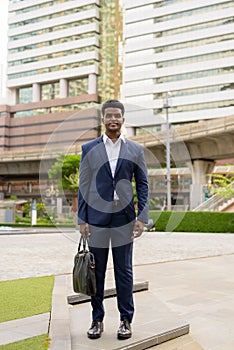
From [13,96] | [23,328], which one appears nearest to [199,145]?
[23,328]

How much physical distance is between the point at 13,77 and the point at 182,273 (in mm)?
97335

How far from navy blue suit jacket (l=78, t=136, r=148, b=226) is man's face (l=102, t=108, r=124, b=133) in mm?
150

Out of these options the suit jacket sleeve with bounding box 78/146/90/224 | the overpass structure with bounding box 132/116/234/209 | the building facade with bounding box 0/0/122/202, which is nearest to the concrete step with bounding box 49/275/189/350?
the suit jacket sleeve with bounding box 78/146/90/224

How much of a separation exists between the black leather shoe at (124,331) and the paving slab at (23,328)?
780 mm

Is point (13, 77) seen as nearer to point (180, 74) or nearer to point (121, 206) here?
point (180, 74)

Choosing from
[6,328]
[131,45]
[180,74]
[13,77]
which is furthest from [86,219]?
[13,77]

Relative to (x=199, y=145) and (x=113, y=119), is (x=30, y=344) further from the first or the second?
(x=199, y=145)

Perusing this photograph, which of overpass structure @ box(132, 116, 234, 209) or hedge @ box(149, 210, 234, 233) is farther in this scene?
overpass structure @ box(132, 116, 234, 209)

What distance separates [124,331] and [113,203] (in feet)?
3.57

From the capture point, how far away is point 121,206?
3.82m

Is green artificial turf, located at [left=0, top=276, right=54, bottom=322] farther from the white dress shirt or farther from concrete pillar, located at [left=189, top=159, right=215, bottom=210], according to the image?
concrete pillar, located at [left=189, top=159, right=215, bottom=210]

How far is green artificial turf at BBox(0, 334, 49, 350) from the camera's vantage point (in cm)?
366

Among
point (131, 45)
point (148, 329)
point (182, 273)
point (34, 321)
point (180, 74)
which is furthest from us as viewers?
point (131, 45)

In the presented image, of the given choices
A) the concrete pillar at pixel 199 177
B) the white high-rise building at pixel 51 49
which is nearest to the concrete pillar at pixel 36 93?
the white high-rise building at pixel 51 49
